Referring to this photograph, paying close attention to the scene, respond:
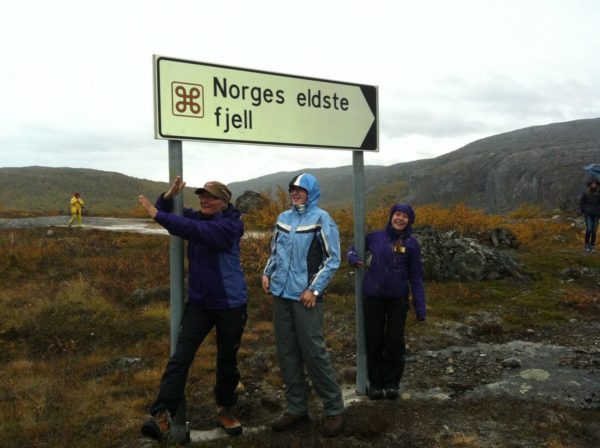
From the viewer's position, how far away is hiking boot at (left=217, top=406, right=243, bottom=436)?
12.3 feet

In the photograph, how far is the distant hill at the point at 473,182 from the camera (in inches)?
1545

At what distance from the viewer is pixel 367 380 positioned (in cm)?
461

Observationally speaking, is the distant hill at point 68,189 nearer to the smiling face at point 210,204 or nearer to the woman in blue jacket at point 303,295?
the smiling face at point 210,204

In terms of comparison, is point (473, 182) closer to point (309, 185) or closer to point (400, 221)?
point (400, 221)

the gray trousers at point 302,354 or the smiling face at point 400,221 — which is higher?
the smiling face at point 400,221

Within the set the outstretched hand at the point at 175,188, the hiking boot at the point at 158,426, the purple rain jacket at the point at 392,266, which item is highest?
the outstretched hand at the point at 175,188

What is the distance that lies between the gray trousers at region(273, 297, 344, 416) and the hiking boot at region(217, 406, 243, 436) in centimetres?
47

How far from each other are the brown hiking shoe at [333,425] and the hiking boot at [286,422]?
0.23 metres

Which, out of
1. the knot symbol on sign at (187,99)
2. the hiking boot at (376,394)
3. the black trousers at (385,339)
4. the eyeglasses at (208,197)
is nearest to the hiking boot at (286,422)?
the hiking boot at (376,394)

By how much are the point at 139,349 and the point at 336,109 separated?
14.2 feet

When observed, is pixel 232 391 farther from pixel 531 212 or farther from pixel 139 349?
pixel 531 212

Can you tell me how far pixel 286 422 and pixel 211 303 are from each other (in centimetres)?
123

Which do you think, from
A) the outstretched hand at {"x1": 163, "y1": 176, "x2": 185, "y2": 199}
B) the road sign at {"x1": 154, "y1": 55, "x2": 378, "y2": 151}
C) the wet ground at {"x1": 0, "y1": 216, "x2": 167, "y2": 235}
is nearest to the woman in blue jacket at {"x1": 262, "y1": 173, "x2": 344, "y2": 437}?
the road sign at {"x1": 154, "y1": 55, "x2": 378, "y2": 151}

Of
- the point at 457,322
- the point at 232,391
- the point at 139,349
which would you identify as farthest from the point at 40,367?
the point at 457,322
